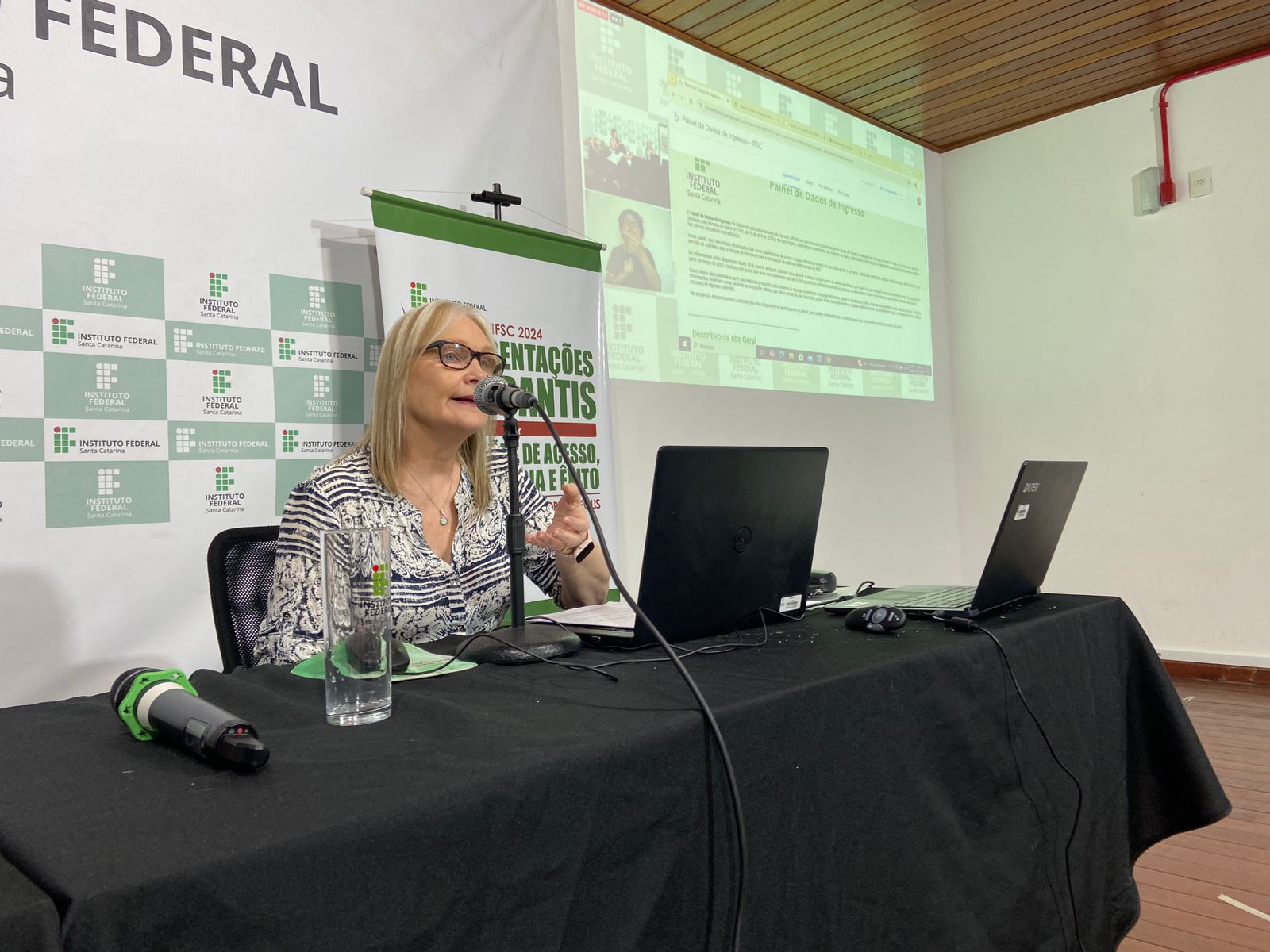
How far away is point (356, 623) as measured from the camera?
2.64ft

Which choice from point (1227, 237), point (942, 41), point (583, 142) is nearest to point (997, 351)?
point (1227, 237)

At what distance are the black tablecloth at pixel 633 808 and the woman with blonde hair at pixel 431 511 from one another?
275 millimetres

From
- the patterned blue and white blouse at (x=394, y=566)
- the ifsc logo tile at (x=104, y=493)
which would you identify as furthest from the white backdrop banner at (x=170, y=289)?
the patterned blue and white blouse at (x=394, y=566)

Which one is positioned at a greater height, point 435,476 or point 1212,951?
point 435,476

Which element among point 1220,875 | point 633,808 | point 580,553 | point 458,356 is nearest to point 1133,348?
point 1220,875

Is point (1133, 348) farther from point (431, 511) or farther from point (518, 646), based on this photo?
point (518, 646)

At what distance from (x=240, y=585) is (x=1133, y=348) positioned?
159 inches

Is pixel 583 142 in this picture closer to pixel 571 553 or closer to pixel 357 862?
pixel 571 553

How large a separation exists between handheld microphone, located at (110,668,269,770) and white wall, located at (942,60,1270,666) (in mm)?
4258

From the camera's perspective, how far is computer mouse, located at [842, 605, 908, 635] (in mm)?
1285

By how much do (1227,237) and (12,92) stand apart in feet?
14.1

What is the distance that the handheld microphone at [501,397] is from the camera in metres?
1.13

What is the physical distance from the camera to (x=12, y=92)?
6.31 feet

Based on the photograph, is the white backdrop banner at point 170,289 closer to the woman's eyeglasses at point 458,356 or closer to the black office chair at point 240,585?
the black office chair at point 240,585
